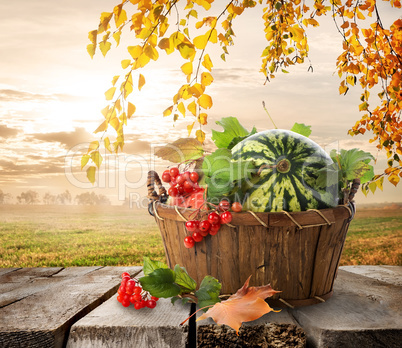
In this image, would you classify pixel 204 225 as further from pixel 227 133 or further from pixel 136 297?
pixel 227 133

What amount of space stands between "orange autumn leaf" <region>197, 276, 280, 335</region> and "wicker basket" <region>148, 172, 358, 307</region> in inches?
5.2

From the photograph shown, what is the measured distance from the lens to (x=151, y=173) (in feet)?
6.78

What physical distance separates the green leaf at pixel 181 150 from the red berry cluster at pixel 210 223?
0.45m

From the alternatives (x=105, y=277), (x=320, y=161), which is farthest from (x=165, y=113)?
(x=105, y=277)

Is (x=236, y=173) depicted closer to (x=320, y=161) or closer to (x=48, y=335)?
(x=320, y=161)

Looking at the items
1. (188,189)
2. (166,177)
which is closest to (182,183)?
(188,189)

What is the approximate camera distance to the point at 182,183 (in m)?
1.90

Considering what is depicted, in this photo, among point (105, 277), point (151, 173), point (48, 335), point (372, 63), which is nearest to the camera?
point (48, 335)

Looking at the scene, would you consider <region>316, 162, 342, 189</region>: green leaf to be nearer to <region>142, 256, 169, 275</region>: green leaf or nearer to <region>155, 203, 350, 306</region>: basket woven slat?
<region>155, 203, 350, 306</region>: basket woven slat

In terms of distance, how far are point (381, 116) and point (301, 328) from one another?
2.84 m

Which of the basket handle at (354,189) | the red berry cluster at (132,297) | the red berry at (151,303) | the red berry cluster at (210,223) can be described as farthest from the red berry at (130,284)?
the basket handle at (354,189)

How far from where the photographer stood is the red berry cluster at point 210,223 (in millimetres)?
1655

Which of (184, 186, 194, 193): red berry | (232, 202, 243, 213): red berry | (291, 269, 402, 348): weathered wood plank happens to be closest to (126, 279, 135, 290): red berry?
(184, 186, 194, 193): red berry

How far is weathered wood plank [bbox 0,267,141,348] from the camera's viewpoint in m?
1.62
